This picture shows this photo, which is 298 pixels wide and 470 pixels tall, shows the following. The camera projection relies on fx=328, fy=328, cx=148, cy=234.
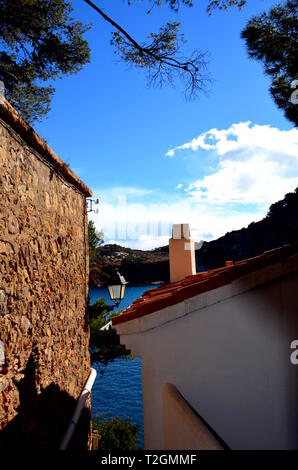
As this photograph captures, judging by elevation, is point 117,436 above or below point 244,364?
below

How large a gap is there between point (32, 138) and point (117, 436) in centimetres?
1121

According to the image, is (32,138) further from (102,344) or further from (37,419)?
(102,344)

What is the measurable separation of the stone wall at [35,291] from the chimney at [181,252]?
2.65 metres

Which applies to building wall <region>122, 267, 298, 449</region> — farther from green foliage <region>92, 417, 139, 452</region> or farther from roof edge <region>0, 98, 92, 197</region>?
green foliage <region>92, 417, 139, 452</region>

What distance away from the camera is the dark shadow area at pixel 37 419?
135 inches

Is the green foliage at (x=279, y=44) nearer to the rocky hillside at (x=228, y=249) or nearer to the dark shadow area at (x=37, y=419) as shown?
the dark shadow area at (x=37, y=419)

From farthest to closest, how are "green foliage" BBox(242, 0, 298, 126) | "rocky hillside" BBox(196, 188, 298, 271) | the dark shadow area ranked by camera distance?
"rocky hillside" BBox(196, 188, 298, 271) → "green foliage" BBox(242, 0, 298, 126) → the dark shadow area

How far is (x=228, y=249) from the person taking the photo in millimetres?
75500

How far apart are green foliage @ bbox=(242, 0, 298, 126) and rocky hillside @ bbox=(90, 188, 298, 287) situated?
178 feet

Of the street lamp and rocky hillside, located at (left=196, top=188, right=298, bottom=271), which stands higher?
rocky hillside, located at (left=196, top=188, right=298, bottom=271)

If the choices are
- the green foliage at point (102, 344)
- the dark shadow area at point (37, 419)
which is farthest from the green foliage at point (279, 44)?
the green foliage at point (102, 344)

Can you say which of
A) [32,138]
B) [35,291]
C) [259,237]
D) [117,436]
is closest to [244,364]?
[35,291]

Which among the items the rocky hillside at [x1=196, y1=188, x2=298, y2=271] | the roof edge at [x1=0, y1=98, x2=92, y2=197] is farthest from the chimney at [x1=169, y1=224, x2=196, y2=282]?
the rocky hillside at [x1=196, y1=188, x2=298, y2=271]

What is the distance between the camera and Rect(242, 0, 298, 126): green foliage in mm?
6281
